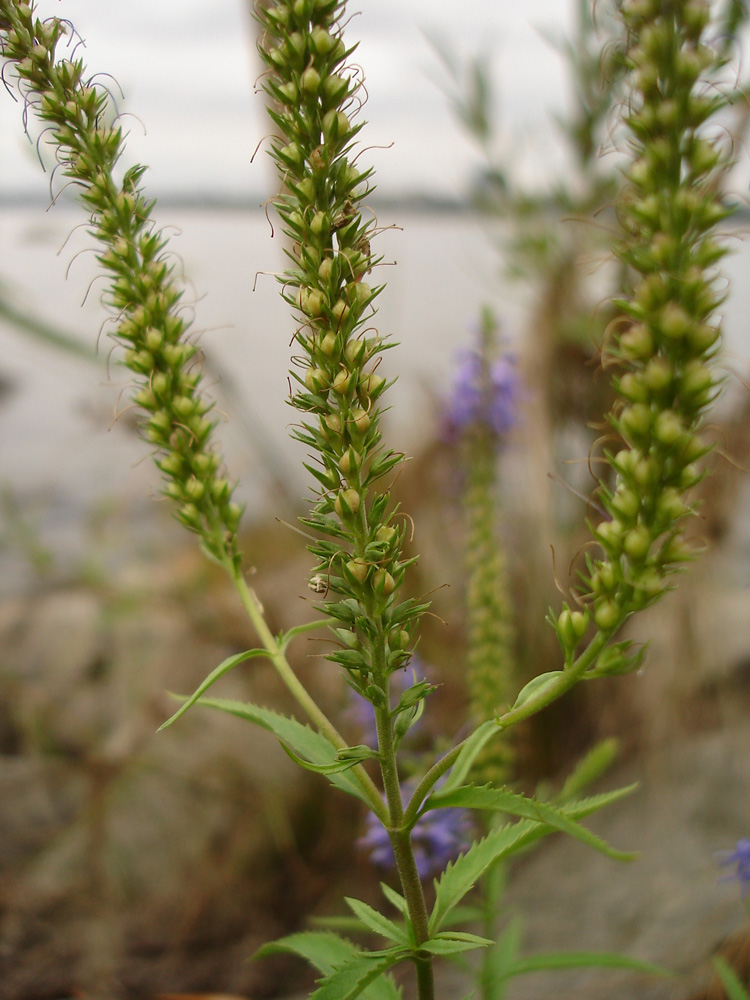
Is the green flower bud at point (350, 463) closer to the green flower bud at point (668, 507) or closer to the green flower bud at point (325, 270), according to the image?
the green flower bud at point (325, 270)

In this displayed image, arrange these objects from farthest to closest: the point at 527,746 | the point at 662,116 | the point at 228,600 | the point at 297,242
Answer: the point at 228,600
the point at 527,746
the point at 297,242
the point at 662,116

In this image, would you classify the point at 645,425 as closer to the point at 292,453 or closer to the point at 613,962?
the point at 613,962

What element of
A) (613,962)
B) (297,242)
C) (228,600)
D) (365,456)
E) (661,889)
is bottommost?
(661,889)

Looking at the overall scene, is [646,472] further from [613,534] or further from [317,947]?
[317,947]

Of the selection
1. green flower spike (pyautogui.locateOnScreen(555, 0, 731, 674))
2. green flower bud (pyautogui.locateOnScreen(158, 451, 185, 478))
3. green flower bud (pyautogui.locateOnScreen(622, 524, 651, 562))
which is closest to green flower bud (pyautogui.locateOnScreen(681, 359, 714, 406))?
green flower spike (pyautogui.locateOnScreen(555, 0, 731, 674))

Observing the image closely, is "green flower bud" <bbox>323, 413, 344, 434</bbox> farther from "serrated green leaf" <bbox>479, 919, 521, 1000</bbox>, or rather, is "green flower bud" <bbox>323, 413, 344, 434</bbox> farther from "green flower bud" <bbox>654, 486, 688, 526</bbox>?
"serrated green leaf" <bbox>479, 919, 521, 1000</bbox>

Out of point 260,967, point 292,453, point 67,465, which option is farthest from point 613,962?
point 67,465

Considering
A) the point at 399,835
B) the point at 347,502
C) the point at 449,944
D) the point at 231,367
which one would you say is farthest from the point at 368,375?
the point at 231,367
